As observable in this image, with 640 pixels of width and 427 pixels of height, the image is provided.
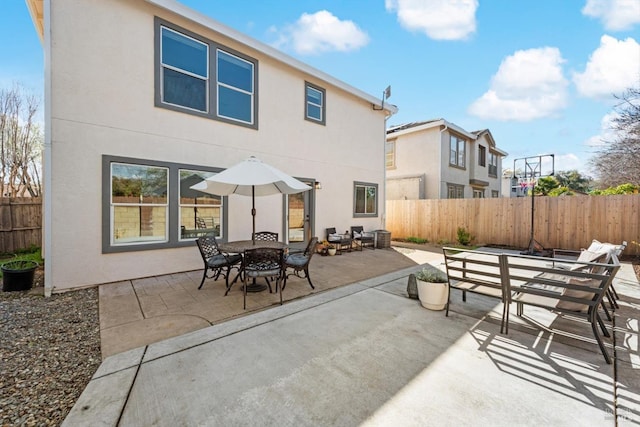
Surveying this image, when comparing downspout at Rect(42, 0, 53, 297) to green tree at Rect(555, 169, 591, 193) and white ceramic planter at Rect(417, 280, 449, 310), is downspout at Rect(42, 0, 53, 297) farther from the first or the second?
green tree at Rect(555, 169, 591, 193)

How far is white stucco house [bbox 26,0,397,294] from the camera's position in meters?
5.02

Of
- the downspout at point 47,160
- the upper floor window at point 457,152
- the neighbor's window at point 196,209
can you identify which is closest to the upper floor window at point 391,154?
the upper floor window at point 457,152

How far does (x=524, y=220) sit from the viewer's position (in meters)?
10.0

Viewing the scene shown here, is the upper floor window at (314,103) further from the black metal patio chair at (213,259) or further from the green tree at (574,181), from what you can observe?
the green tree at (574,181)

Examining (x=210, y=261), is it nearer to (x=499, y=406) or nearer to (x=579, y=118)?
(x=499, y=406)

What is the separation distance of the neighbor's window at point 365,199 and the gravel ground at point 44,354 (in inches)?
328

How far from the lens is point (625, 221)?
8234 mm

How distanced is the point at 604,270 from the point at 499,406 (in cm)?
232

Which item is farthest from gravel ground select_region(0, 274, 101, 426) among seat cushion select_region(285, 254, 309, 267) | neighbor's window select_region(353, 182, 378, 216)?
neighbor's window select_region(353, 182, 378, 216)

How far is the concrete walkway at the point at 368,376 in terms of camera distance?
2068 mm

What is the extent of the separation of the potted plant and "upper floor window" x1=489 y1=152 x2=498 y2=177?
19.9 meters

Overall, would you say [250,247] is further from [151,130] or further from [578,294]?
[578,294]

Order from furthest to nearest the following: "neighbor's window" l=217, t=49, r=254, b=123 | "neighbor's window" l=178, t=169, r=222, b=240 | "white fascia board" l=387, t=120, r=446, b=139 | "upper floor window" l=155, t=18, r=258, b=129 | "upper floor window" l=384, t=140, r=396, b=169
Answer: "upper floor window" l=384, t=140, r=396, b=169
"white fascia board" l=387, t=120, r=446, b=139
"neighbor's window" l=217, t=49, r=254, b=123
"neighbor's window" l=178, t=169, r=222, b=240
"upper floor window" l=155, t=18, r=258, b=129

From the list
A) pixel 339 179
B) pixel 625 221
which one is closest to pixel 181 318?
pixel 339 179
